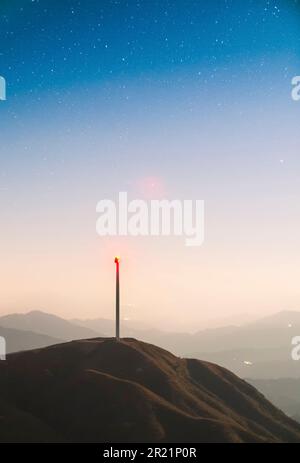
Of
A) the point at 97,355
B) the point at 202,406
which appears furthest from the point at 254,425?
the point at 97,355

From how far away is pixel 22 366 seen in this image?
56.0m

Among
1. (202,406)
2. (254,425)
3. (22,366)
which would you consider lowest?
(254,425)

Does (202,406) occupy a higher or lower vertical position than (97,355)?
lower

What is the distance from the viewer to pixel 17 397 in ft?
163

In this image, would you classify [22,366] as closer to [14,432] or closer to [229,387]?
[14,432]

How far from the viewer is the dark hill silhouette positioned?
1699 inches

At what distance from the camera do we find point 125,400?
48.1 meters

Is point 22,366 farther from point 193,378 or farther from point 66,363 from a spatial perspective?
point 193,378

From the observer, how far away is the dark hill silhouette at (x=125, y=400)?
43.2m
